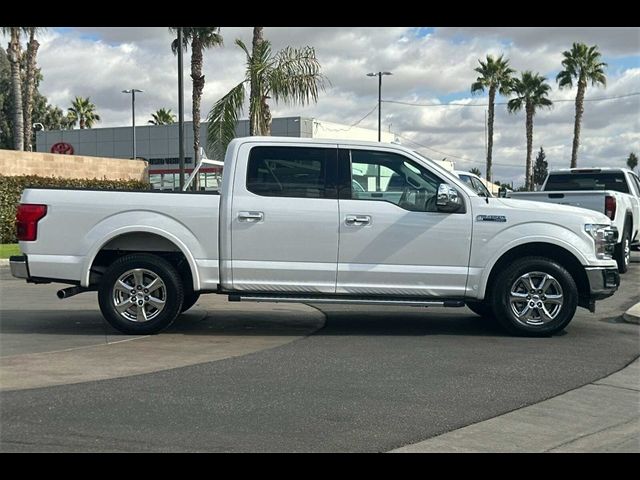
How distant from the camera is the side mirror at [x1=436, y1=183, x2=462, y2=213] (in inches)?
325

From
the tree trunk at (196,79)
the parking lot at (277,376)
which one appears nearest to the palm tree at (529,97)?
the tree trunk at (196,79)

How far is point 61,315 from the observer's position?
1000 centimetres

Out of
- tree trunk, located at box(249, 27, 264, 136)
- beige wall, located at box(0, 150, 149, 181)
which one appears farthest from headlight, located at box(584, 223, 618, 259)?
beige wall, located at box(0, 150, 149, 181)

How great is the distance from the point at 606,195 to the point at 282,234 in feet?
25.7

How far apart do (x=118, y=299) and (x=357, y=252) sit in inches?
108

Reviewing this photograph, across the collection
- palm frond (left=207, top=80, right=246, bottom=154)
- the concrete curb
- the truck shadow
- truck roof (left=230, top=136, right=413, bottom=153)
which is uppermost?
palm frond (left=207, top=80, right=246, bottom=154)

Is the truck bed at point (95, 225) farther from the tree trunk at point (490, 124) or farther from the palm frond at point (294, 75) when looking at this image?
the tree trunk at point (490, 124)

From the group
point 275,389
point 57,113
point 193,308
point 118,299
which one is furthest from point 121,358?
point 57,113

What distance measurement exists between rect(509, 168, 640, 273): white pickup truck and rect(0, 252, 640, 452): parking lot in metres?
3.83

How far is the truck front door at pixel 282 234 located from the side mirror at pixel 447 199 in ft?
3.81

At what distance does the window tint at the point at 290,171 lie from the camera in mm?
8391

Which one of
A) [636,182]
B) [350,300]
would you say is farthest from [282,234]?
[636,182]

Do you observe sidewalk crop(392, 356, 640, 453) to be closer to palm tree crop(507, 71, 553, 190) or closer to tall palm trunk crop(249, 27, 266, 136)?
tall palm trunk crop(249, 27, 266, 136)

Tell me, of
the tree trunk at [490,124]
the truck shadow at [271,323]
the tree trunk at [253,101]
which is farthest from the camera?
the tree trunk at [490,124]
